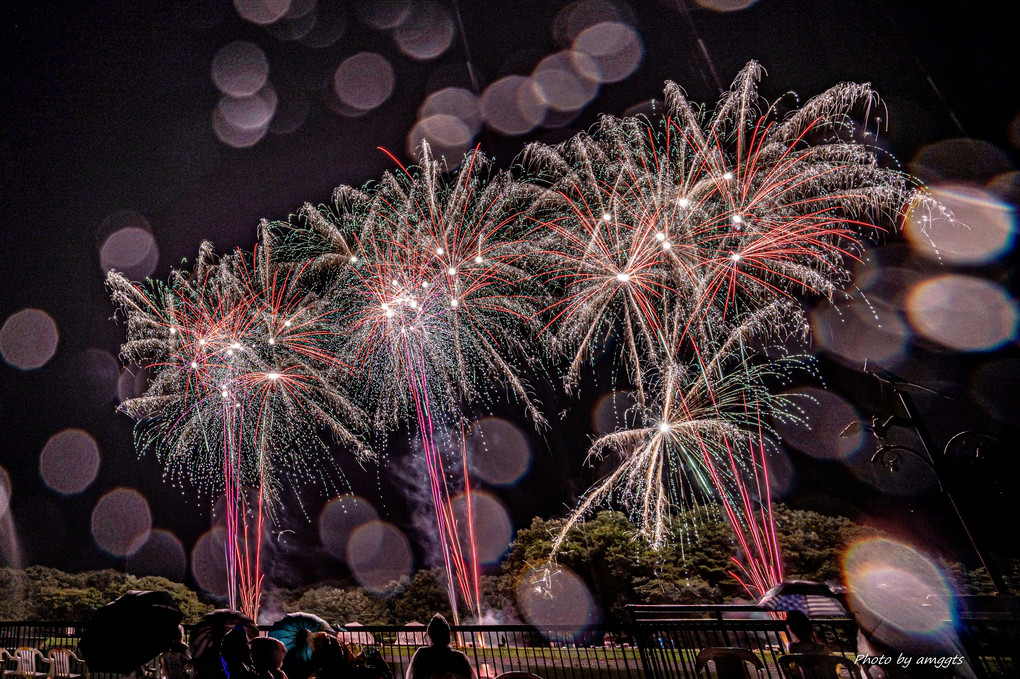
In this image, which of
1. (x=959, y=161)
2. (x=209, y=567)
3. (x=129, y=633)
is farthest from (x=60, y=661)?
(x=209, y=567)

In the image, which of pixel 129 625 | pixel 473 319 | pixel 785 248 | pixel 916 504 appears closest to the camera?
pixel 129 625

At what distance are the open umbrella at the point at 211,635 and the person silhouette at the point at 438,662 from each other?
1.59m

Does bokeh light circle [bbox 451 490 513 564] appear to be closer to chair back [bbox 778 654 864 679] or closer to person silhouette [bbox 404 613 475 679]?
chair back [bbox 778 654 864 679]

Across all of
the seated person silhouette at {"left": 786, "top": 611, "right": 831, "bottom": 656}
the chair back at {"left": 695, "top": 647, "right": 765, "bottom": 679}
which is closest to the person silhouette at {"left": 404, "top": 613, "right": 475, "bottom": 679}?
the chair back at {"left": 695, "top": 647, "right": 765, "bottom": 679}

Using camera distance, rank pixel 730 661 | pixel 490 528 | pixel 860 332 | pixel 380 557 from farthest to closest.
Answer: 1. pixel 380 557
2. pixel 490 528
3. pixel 860 332
4. pixel 730 661

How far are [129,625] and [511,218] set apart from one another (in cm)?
1595

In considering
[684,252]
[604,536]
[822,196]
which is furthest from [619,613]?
[822,196]

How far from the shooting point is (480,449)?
67.2 metres

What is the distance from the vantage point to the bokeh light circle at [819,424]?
123 ft

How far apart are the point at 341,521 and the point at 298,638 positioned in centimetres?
7074

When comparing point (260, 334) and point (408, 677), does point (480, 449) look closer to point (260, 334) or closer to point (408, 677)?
point (260, 334)

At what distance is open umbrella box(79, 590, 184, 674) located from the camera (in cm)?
467

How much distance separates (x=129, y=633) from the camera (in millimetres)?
4805

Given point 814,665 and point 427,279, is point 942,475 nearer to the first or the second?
point 814,665
